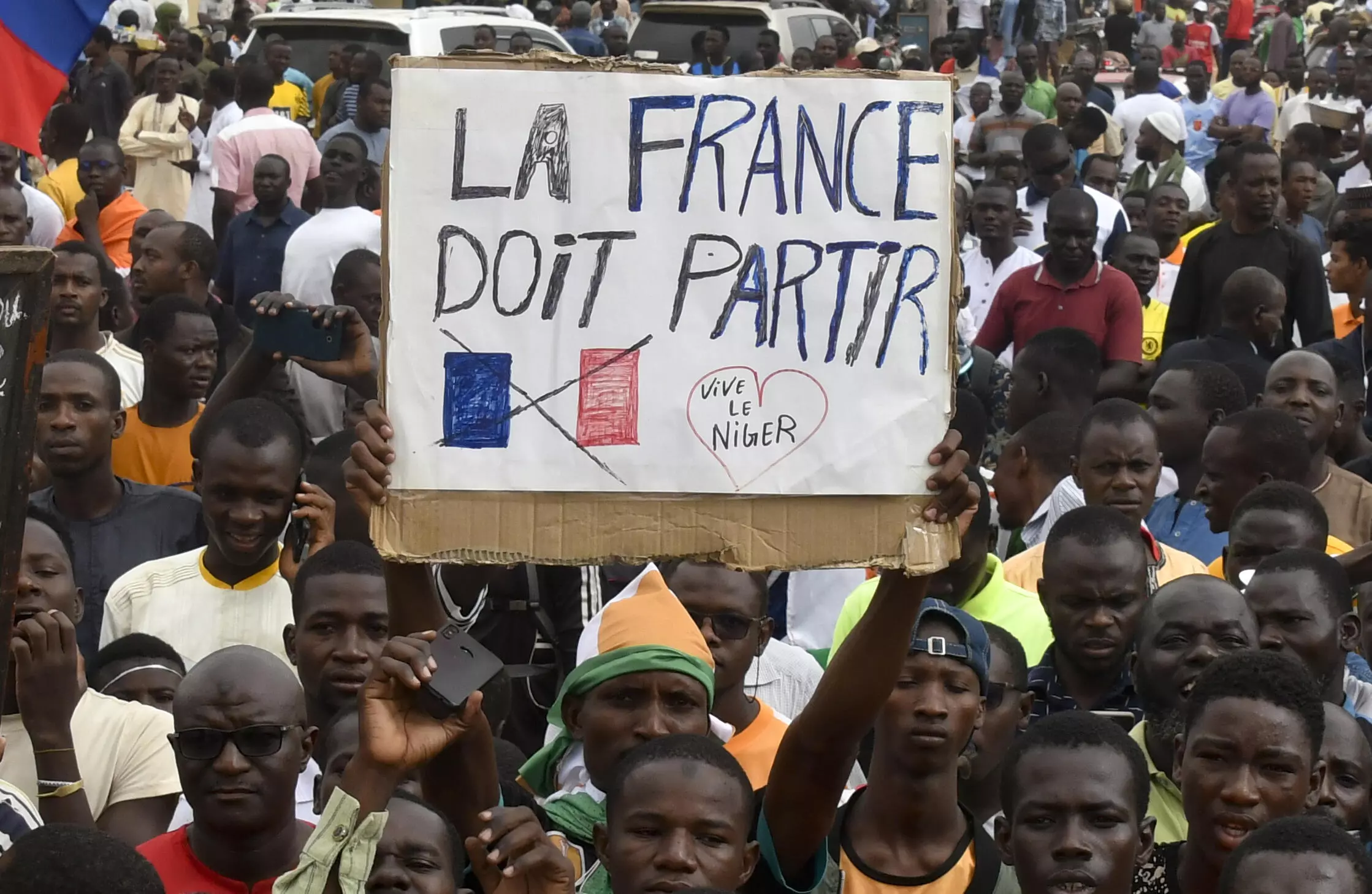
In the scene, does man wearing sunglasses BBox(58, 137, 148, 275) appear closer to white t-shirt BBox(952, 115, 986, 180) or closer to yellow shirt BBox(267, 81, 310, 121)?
yellow shirt BBox(267, 81, 310, 121)

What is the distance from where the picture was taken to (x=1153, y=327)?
384 inches

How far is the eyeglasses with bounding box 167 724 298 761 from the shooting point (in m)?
4.06

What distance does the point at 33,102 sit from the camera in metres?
5.37

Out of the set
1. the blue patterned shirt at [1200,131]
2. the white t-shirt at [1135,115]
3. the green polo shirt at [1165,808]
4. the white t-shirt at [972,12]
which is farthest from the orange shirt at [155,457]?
the white t-shirt at [972,12]

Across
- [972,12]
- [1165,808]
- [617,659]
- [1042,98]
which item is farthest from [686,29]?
[617,659]

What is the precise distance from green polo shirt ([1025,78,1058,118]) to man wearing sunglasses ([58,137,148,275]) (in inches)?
341

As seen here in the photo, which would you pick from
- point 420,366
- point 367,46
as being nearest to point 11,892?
point 420,366

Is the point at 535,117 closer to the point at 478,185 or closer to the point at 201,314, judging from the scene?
the point at 478,185

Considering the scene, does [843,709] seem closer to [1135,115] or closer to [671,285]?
[671,285]

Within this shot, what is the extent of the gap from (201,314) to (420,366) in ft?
14.1

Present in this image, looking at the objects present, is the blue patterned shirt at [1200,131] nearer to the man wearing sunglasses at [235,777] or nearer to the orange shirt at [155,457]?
the orange shirt at [155,457]

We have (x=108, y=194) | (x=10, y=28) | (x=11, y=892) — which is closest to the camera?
(x=11, y=892)

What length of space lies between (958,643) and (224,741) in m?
1.43

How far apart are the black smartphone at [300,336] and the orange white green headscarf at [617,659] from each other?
7.00 ft
